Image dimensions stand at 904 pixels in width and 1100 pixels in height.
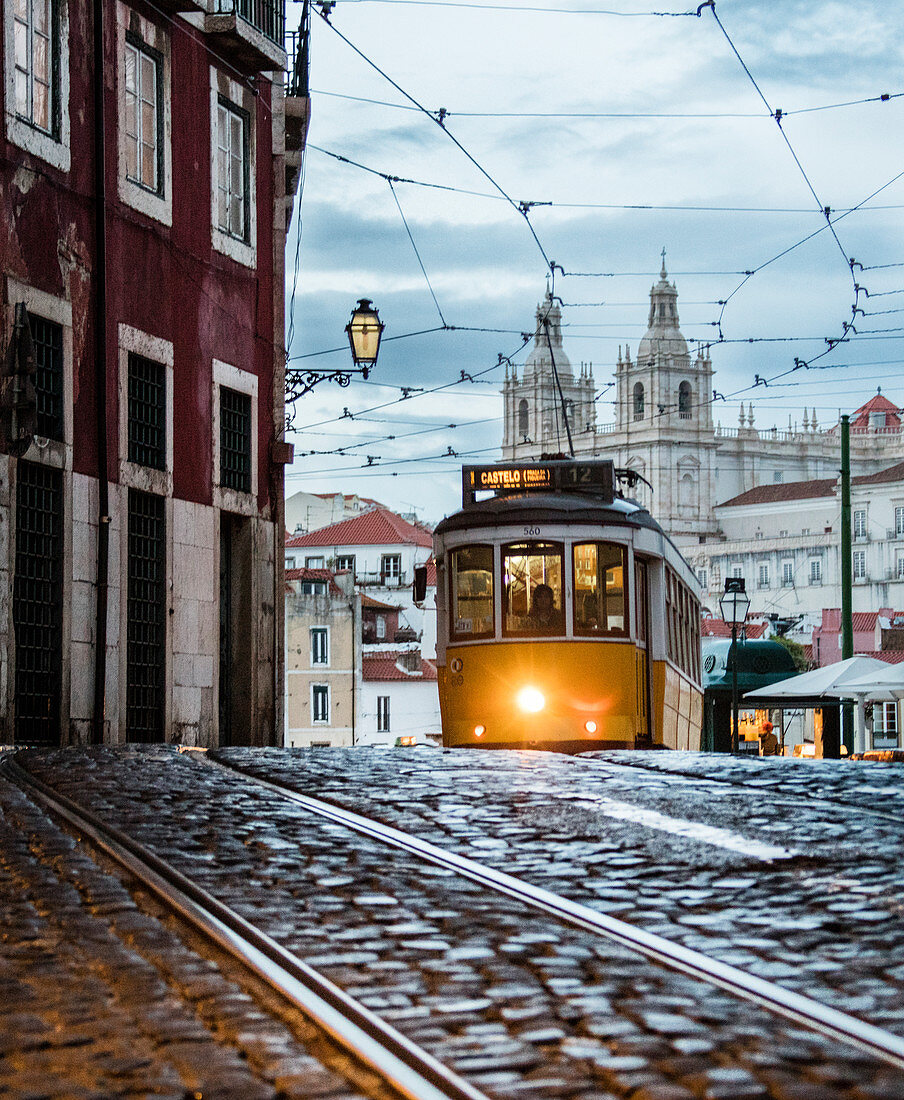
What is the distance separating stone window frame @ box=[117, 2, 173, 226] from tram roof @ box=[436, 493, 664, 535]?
3.97 metres

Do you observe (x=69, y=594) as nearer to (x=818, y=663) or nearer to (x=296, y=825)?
(x=296, y=825)

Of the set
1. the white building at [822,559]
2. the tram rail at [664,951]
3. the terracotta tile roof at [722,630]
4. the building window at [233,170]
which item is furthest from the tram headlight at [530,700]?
the white building at [822,559]

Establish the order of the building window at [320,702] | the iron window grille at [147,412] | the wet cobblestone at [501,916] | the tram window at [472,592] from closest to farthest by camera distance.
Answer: the wet cobblestone at [501,916], the tram window at [472,592], the iron window grille at [147,412], the building window at [320,702]

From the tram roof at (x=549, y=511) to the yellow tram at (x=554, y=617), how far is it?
1 cm

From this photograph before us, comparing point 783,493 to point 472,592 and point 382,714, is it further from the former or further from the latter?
point 472,592

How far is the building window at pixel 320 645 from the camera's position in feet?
209

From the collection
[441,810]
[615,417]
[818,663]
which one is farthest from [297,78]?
[615,417]

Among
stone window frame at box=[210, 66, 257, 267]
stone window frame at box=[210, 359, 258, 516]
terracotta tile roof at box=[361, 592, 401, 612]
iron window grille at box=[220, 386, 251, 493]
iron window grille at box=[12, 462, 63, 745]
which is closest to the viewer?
iron window grille at box=[12, 462, 63, 745]

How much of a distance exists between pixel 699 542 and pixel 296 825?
13068cm

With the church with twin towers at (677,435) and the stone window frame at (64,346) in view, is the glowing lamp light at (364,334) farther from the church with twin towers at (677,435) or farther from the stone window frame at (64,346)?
the church with twin towers at (677,435)

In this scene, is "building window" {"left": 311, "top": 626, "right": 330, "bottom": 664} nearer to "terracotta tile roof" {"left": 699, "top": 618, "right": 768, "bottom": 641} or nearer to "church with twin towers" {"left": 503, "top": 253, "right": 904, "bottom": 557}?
"terracotta tile roof" {"left": 699, "top": 618, "right": 768, "bottom": 641}

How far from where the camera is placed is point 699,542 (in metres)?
138

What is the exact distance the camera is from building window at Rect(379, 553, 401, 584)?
88.1 m

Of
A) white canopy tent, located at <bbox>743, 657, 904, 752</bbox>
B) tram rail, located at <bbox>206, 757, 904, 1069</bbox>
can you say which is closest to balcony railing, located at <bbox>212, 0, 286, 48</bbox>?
white canopy tent, located at <bbox>743, 657, 904, 752</bbox>
